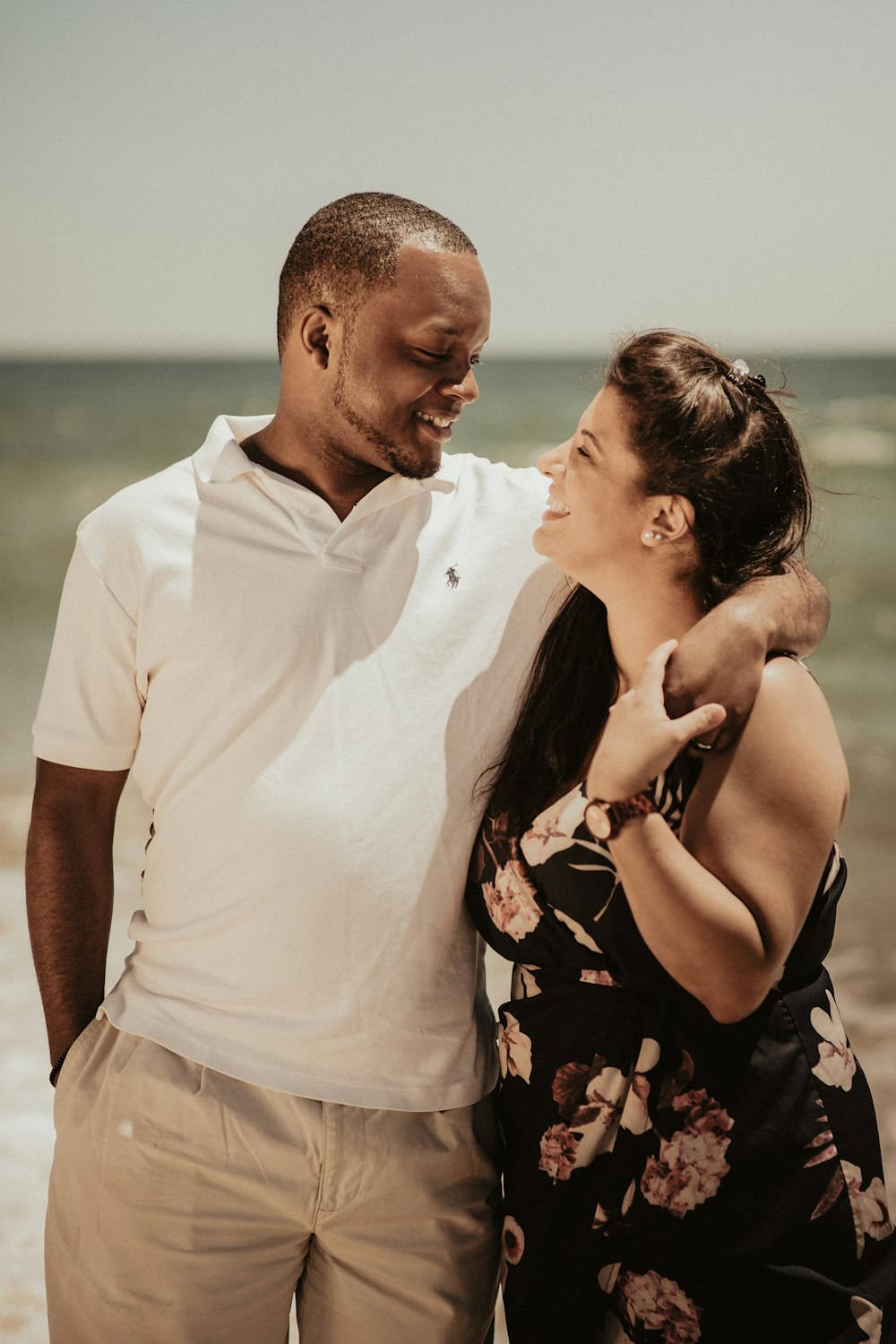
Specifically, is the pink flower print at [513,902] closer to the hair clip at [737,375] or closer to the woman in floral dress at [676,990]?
the woman in floral dress at [676,990]

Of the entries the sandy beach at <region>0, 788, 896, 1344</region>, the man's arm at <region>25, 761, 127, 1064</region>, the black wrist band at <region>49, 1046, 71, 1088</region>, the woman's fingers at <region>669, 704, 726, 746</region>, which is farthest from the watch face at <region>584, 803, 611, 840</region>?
the sandy beach at <region>0, 788, 896, 1344</region>

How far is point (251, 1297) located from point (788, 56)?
449 centimetres

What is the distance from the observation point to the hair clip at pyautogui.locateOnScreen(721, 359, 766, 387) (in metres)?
1.41

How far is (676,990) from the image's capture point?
1.37 metres

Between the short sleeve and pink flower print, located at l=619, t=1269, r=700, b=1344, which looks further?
the short sleeve

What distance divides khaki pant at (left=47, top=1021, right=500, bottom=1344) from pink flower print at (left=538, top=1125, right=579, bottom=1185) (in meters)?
0.11

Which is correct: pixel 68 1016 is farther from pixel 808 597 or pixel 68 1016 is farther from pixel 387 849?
pixel 808 597

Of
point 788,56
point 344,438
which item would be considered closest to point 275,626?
point 344,438

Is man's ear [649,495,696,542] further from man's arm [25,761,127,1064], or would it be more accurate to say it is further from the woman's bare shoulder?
man's arm [25,761,127,1064]

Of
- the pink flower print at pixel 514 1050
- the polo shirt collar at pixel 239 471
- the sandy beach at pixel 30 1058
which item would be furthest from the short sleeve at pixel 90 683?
the sandy beach at pixel 30 1058

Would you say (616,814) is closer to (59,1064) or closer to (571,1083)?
(571,1083)

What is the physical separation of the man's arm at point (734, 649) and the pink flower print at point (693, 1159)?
411 mm

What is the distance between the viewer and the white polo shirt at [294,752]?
1436 millimetres

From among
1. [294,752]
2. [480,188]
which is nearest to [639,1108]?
[294,752]
